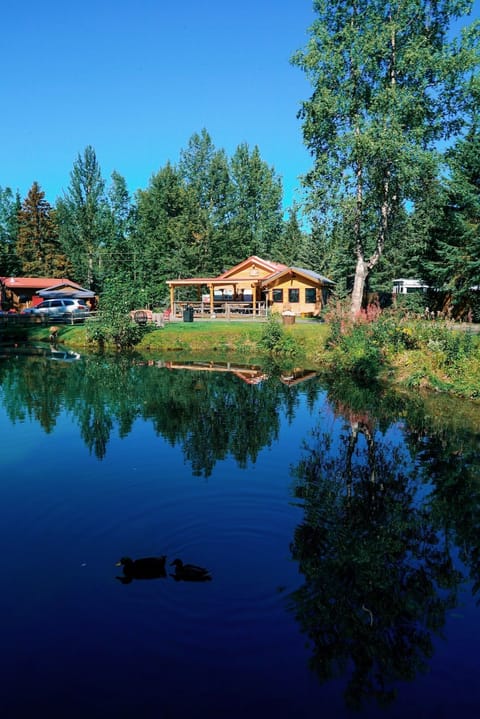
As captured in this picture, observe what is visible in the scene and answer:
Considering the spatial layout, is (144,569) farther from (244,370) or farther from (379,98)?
(379,98)

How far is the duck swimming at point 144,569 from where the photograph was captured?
7.81 m

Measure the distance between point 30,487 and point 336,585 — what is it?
23.6 ft

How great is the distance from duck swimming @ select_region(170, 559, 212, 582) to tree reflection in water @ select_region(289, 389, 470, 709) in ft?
4.29

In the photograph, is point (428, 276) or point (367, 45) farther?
point (428, 276)

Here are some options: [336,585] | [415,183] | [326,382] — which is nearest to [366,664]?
[336,585]

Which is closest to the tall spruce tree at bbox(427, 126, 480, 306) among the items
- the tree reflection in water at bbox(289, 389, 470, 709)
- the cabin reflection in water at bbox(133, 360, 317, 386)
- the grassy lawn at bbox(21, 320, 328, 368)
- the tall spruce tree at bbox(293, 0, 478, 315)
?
the tall spruce tree at bbox(293, 0, 478, 315)

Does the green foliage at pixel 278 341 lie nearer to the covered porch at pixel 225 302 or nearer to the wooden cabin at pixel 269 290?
the covered porch at pixel 225 302

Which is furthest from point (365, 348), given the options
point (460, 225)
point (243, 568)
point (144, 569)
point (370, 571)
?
point (144, 569)

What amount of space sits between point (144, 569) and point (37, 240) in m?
65.6

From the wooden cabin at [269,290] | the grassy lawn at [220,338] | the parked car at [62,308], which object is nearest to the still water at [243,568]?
the grassy lawn at [220,338]

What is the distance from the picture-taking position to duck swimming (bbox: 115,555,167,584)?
25.6 feet

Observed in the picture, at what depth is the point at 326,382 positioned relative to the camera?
23.3 metres

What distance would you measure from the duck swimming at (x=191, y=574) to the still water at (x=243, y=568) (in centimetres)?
10

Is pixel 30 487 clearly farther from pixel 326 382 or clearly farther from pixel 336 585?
pixel 326 382
